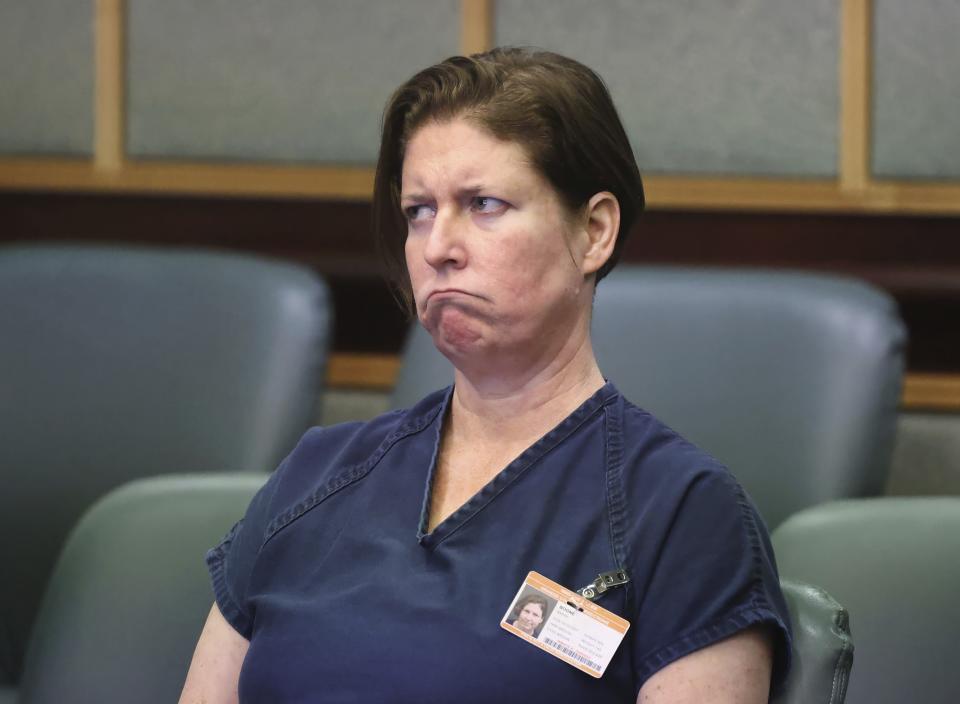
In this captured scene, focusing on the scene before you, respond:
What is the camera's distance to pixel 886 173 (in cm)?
209

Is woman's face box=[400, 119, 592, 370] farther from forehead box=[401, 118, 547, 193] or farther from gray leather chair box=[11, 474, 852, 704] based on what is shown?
gray leather chair box=[11, 474, 852, 704]

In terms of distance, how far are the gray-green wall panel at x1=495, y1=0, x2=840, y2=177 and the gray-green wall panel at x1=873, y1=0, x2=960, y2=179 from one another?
6 cm

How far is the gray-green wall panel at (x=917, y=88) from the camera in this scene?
2033 mm

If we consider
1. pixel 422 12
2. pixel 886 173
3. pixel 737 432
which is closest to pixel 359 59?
pixel 422 12

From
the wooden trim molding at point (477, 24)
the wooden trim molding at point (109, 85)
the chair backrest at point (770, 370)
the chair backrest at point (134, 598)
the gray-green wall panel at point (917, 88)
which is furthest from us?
the wooden trim molding at point (109, 85)

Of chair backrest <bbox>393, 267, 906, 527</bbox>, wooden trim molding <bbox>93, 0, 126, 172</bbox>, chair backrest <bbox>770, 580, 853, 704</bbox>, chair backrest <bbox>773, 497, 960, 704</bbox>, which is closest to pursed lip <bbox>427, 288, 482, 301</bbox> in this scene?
chair backrest <bbox>770, 580, 853, 704</bbox>

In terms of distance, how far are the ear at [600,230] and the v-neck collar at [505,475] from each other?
3.9 inches

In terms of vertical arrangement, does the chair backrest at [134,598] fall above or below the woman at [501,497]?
below

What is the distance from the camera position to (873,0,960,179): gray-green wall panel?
203 cm

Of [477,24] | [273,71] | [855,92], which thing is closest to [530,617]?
[855,92]

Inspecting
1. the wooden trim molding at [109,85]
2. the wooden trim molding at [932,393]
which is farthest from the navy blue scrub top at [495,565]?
the wooden trim molding at [109,85]

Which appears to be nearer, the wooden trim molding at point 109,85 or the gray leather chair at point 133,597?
the gray leather chair at point 133,597

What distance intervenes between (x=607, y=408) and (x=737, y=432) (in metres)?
0.54

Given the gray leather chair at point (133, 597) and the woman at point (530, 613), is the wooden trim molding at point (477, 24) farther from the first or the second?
the woman at point (530, 613)
